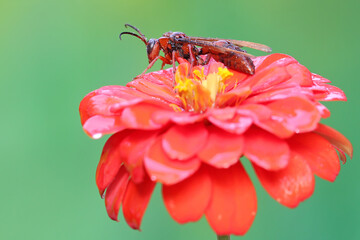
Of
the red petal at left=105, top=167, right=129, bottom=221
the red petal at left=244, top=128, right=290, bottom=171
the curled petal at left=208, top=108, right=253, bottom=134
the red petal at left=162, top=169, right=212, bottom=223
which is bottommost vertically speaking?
the red petal at left=105, top=167, right=129, bottom=221

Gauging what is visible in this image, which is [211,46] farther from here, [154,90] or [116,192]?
[116,192]

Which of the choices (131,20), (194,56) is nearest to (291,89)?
(194,56)

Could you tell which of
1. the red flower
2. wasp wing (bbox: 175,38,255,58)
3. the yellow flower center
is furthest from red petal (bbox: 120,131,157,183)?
wasp wing (bbox: 175,38,255,58)

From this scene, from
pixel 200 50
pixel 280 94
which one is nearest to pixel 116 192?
pixel 280 94

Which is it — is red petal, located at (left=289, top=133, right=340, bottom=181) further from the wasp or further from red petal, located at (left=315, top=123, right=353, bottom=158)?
the wasp

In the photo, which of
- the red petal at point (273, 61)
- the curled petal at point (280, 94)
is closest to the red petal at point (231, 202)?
the curled petal at point (280, 94)

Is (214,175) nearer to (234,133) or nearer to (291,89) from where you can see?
(234,133)
